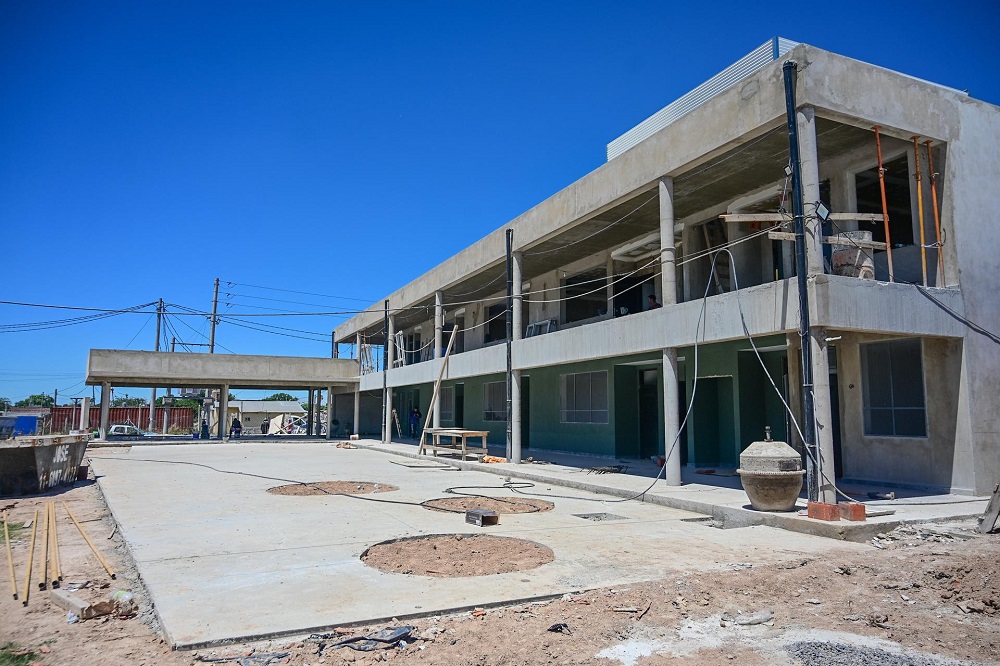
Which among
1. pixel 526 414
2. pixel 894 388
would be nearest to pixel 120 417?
pixel 526 414

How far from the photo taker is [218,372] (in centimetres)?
3756

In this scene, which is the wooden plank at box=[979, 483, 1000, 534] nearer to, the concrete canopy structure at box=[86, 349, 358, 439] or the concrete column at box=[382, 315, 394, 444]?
the concrete column at box=[382, 315, 394, 444]

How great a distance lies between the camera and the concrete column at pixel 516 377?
1936cm

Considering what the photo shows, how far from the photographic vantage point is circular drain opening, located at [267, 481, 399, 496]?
13.6 m

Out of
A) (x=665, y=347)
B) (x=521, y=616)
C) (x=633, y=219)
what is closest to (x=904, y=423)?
(x=665, y=347)

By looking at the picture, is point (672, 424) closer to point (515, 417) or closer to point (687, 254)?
point (687, 254)

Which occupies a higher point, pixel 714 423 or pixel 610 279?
pixel 610 279

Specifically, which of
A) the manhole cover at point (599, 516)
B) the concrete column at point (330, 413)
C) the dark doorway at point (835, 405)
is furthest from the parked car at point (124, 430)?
the dark doorway at point (835, 405)

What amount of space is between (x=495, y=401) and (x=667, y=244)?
15.9m

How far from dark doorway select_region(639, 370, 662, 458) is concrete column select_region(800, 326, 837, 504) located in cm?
1025

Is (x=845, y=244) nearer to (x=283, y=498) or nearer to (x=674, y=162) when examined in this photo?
(x=674, y=162)

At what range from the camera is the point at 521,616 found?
5234 millimetres

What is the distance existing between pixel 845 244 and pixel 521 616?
30.5 feet

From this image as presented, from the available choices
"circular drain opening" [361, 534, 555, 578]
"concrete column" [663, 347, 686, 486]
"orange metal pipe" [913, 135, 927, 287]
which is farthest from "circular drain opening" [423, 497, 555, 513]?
"orange metal pipe" [913, 135, 927, 287]
